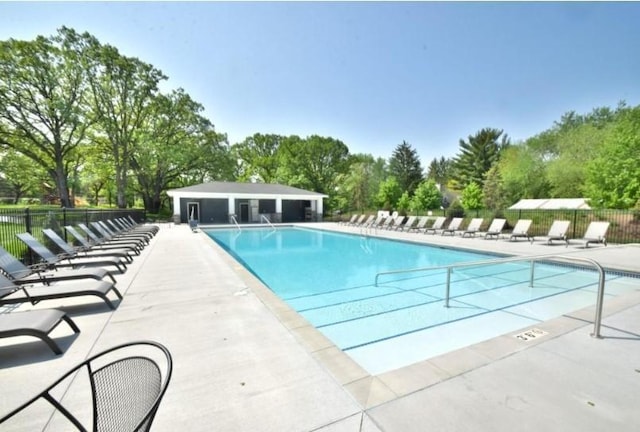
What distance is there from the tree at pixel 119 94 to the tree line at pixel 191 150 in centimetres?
9

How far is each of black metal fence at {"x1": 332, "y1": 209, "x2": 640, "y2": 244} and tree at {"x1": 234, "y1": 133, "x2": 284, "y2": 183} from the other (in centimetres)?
2838

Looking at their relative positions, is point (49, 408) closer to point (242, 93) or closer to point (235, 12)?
point (235, 12)

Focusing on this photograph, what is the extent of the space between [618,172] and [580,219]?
32.6ft

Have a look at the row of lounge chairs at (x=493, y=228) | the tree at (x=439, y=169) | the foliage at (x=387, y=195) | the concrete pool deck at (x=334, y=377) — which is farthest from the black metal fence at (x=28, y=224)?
the tree at (x=439, y=169)

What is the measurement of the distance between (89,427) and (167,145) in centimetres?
2978

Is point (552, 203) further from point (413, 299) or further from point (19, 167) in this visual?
point (19, 167)

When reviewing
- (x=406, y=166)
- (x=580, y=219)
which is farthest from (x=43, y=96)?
(x=406, y=166)

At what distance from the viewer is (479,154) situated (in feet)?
136

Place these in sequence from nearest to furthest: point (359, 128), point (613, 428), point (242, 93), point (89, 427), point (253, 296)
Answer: point (613, 428)
point (89, 427)
point (253, 296)
point (242, 93)
point (359, 128)

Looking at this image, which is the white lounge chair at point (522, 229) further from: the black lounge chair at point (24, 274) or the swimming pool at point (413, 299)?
Answer: the black lounge chair at point (24, 274)

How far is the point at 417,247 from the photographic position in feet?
41.1

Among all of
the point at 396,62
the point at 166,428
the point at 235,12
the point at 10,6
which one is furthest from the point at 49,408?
the point at 10,6

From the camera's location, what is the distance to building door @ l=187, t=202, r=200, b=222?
2438 centimetres

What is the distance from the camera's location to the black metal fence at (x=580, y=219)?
11977mm
